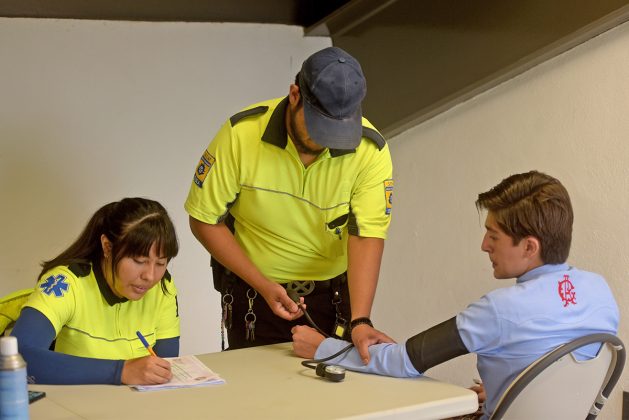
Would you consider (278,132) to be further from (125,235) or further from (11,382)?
(11,382)

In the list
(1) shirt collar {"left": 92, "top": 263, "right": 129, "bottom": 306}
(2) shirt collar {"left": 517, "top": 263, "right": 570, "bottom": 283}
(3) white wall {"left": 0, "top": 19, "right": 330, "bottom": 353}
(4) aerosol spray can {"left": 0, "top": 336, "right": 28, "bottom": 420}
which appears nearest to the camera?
(4) aerosol spray can {"left": 0, "top": 336, "right": 28, "bottom": 420}

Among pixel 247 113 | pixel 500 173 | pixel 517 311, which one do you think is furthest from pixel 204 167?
pixel 500 173

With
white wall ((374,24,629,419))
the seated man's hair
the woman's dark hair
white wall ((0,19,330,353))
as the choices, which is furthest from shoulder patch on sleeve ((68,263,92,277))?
white wall ((374,24,629,419))

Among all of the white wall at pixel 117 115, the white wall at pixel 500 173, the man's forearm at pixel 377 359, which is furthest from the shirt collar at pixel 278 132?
the white wall at pixel 117 115

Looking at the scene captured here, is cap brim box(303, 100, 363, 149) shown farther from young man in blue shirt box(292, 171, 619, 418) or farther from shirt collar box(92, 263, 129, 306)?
shirt collar box(92, 263, 129, 306)

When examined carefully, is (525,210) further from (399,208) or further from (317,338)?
(399,208)

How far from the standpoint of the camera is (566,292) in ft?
6.36

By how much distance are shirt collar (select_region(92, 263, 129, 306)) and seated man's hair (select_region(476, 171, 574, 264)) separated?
39.1 inches

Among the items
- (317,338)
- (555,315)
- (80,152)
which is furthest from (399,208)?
(555,315)

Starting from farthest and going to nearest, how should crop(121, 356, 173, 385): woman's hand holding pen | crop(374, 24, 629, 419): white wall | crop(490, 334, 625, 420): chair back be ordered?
crop(374, 24, 629, 419): white wall < crop(121, 356, 173, 385): woman's hand holding pen < crop(490, 334, 625, 420): chair back

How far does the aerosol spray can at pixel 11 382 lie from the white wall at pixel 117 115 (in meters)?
2.19

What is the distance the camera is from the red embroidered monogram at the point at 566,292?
1.92m

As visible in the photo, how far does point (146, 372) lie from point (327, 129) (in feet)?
2.39

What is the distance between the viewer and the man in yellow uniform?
225 cm
